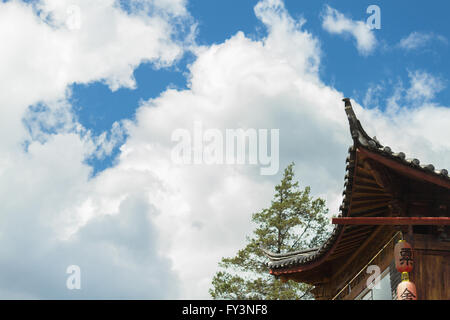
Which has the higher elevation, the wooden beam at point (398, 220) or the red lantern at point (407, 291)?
Result: the wooden beam at point (398, 220)

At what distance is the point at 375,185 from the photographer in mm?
8500

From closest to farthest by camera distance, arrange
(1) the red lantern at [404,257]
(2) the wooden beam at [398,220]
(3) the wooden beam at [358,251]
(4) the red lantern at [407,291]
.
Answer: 1. (2) the wooden beam at [398,220]
2. (4) the red lantern at [407,291]
3. (1) the red lantern at [404,257]
4. (3) the wooden beam at [358,251]

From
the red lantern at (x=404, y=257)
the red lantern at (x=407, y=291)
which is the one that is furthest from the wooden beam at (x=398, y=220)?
the red lantern at (x=407, y=291)

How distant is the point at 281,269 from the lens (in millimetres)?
12195

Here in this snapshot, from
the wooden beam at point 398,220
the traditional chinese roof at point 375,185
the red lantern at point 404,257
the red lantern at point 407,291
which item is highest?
the traditional chinese roof at point 375,185

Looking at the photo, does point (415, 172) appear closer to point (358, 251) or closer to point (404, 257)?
point (404, 257)

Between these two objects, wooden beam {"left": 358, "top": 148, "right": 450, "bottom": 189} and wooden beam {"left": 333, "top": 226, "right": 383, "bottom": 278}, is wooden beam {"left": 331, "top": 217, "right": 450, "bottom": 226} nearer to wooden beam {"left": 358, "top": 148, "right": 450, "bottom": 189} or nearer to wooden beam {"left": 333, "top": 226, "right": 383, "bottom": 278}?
wooden beam {"left": 358, "top": 148, "right": 450, "bottom": 189}

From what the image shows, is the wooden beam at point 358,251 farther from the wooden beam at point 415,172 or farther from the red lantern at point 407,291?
the wooden beam at point 415,172

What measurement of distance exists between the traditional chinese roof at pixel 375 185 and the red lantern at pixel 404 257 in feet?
2.19

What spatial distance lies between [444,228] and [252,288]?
1792 cm

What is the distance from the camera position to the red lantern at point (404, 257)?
7770 mm

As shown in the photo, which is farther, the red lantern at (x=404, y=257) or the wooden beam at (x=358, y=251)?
the wooden beam at (x=358, y=251)
